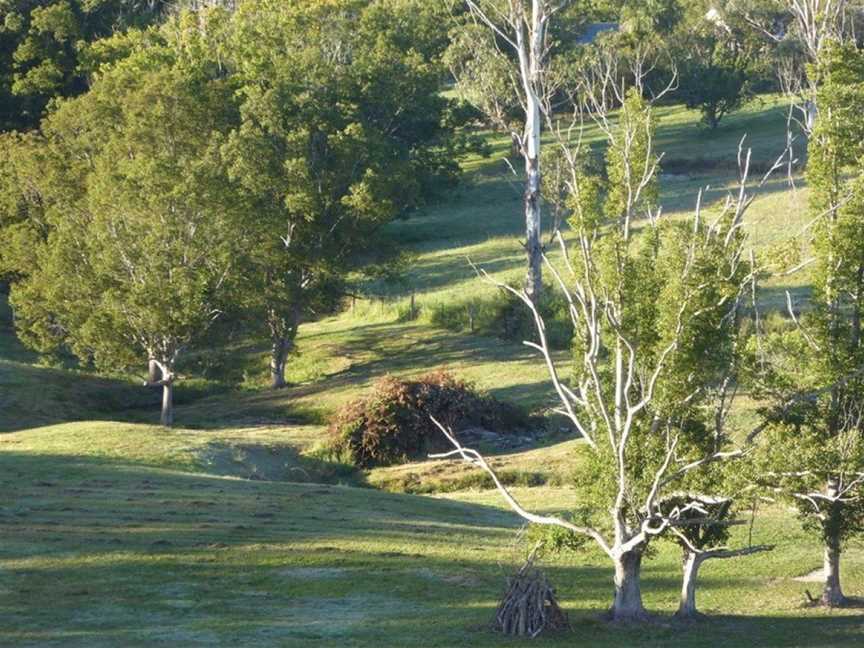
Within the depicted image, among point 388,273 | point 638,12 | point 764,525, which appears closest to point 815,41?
point 388,273

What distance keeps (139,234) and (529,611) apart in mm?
34323

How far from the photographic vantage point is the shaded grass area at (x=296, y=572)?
2167cm

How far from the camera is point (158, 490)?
1316 inches

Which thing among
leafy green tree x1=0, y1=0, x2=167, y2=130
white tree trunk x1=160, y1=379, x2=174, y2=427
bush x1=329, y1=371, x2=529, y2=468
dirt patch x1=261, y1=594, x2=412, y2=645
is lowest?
bush x1=329, y1=371, x2=529, y2=468

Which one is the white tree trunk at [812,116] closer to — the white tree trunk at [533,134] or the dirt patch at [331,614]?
the white tree trunk at [533,134]

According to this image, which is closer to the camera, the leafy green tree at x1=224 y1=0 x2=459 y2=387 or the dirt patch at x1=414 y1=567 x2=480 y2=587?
the dirt patch at x1=414 y1=567 x2=480 y2=587

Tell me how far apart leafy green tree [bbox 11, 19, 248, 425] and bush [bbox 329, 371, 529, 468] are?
7.61 meters

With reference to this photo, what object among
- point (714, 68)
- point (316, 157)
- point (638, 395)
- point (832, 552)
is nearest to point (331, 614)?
point (638, 395)

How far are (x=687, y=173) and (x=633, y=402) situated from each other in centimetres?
6547

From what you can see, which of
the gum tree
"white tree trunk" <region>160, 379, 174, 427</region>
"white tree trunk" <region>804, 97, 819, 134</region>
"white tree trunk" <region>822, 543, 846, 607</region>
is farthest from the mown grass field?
"white tree trunk" <region>804, 97, 819, 134</region>

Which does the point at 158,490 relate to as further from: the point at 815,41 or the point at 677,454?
the point at 815,41

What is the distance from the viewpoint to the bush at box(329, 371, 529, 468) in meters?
47.5

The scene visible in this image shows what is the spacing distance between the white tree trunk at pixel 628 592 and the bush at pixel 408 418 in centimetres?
2479

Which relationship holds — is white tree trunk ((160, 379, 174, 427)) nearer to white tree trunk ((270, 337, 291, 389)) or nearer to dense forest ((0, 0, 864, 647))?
dense forest ((0, 0, 864, 647))
